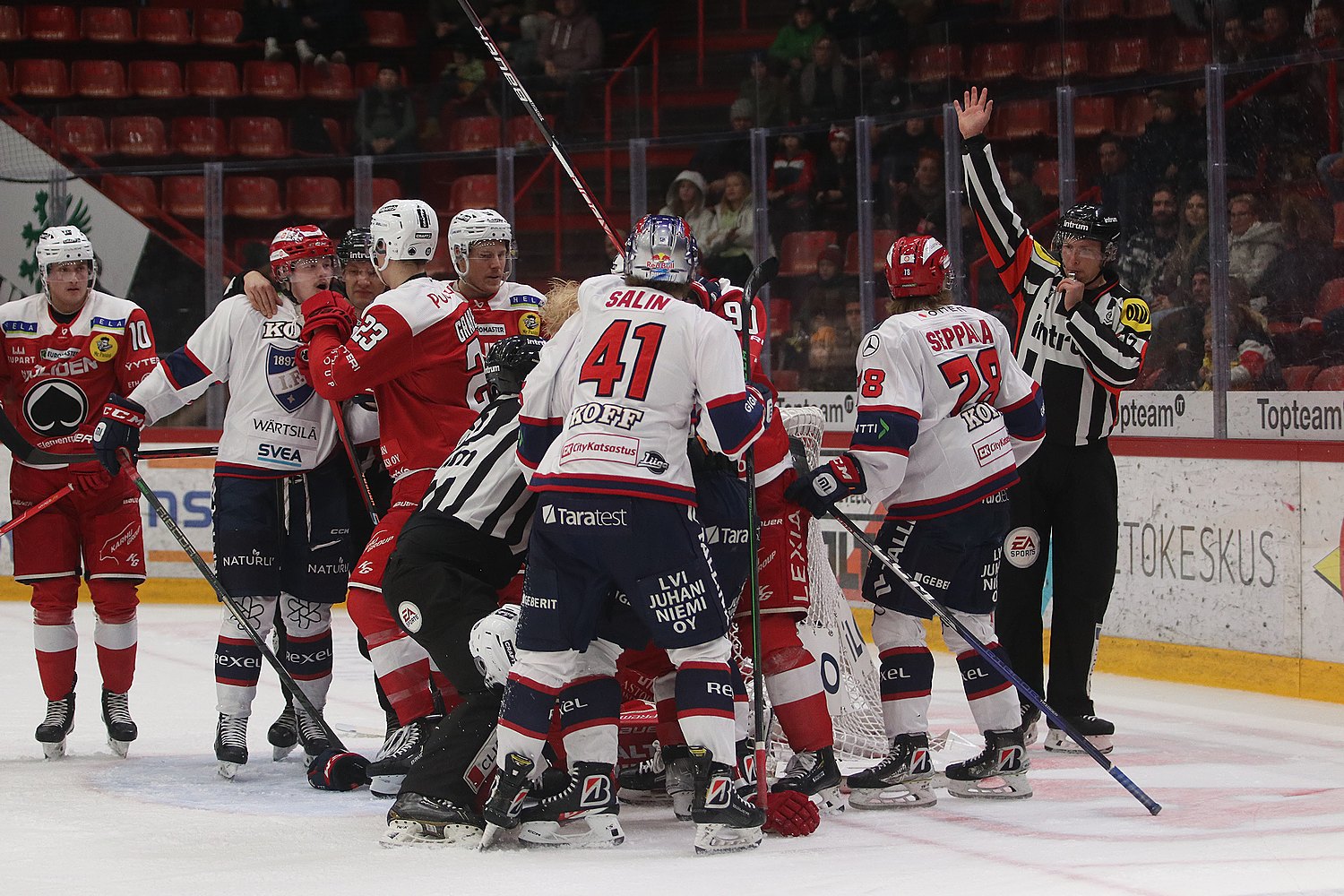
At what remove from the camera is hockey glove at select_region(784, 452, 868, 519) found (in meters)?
3.83

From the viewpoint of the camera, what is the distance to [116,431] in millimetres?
4586

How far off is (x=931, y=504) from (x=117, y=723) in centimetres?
253

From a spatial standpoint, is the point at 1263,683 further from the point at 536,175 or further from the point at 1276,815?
the point at 536,175

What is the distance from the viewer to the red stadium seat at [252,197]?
873 cm

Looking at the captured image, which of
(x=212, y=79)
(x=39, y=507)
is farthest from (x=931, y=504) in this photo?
(x=212, y=79)

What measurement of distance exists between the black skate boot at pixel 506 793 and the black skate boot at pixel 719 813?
369mm

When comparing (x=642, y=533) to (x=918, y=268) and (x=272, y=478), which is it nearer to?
(x=918, y=268)

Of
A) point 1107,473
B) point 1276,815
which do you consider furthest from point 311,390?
point 1276,815

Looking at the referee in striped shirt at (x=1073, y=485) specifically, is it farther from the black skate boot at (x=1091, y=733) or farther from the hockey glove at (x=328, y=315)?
the hockey glove at (x=328, y=315)

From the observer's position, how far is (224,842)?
3.70m

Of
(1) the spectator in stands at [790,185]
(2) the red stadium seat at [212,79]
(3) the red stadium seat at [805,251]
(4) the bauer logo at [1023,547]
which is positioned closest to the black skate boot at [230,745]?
(4) the bauer logo at [1023,547]

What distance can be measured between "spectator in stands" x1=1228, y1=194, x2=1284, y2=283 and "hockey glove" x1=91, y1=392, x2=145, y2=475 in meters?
4.11

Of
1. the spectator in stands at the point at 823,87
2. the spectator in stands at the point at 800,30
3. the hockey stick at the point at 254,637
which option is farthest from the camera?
the spectator in stands at the point at 800,30

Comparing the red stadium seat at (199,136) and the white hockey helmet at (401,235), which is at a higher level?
the red stadium seat at (199,136)
